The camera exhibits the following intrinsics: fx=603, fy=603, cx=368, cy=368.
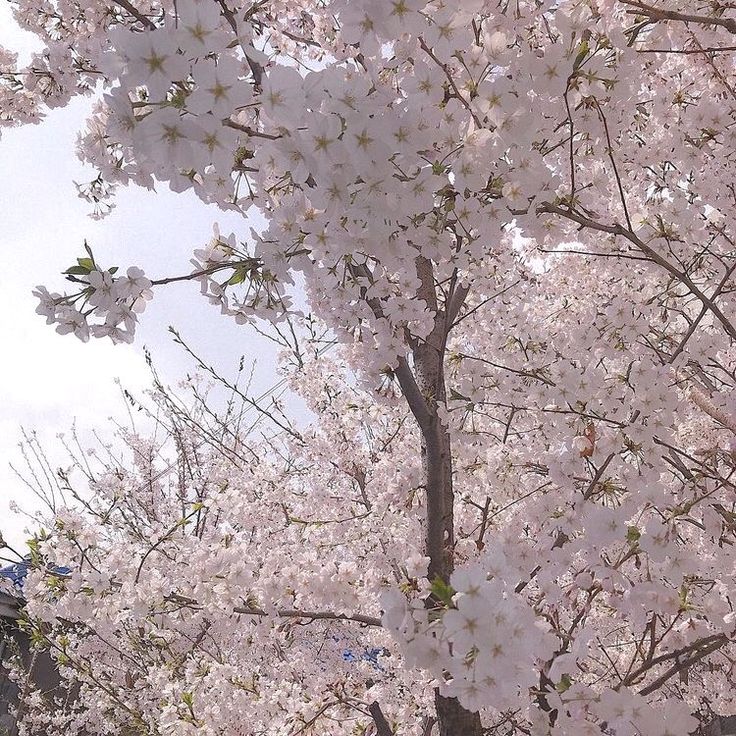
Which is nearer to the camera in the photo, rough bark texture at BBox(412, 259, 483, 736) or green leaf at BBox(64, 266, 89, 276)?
green leaf at BBox(64, 266, 89, 276)

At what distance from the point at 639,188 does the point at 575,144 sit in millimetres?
2050

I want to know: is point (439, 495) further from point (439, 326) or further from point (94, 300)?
point (94, 300)

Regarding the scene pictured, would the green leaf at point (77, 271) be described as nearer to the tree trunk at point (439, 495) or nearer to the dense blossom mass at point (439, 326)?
the dense blossom mass at point (439, 326)

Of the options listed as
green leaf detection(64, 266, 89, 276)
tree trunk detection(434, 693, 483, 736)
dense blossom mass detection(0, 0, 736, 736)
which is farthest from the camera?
tree trunk detection(434, 693, 483, 736)

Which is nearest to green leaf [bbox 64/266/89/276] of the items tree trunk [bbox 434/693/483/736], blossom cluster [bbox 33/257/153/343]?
blossom cluster [bbox 33/257/153/343]

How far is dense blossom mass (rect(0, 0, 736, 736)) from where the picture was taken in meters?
1.38

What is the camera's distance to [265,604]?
9.72ft

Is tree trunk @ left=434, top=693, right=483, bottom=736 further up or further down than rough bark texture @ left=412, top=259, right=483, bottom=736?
further down

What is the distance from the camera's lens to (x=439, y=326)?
3.67 metres

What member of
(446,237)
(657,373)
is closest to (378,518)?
(657,373)

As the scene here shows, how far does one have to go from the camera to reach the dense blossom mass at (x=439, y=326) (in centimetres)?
138

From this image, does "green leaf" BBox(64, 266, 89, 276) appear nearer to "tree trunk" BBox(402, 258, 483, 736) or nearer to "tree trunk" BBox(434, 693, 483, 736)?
"tree trunk" BBox(402, 258, 483, 736)

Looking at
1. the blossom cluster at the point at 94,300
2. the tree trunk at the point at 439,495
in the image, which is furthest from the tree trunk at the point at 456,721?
the blossom cluster at the point at 94,300

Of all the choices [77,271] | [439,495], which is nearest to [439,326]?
[439,495]
